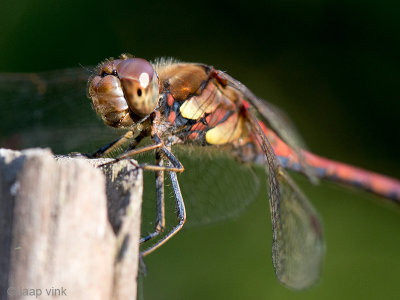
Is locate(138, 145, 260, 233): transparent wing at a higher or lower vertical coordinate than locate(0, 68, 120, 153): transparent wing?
lower

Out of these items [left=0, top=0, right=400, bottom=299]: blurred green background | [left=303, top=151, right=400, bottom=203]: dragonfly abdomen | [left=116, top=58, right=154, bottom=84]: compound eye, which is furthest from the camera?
[left=0, top=0, right=400, bottom=299]: blurred green background

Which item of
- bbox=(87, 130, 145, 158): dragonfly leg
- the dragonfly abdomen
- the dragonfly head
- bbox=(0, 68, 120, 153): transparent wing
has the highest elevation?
the dragonfly head

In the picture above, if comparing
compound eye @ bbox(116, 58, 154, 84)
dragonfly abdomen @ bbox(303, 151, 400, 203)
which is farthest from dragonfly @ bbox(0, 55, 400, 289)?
dragonfly abdomen @ bbox(303, 151, 400, 203)

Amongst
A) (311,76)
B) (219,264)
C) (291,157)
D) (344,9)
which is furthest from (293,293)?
(344,9)

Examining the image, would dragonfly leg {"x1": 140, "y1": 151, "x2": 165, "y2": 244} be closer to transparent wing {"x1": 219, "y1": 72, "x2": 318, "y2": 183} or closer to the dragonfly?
the dragonfly

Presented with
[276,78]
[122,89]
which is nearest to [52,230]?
[122,89]

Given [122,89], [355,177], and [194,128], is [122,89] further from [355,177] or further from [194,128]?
[355,177]
